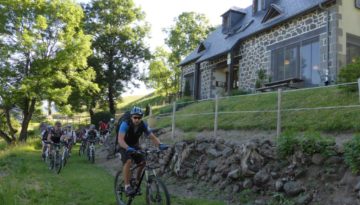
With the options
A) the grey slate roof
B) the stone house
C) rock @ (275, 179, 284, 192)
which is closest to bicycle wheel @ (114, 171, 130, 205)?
rock @ (275, 179, 284, 192)

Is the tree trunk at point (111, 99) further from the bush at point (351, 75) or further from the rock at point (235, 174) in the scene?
the rock at point (235, 174)

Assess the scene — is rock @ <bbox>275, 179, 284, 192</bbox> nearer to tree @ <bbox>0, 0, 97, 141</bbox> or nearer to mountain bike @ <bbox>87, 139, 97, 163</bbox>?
mountain bike @ <bbox>87, 139, 97, 163</bbox>

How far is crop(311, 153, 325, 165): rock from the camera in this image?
22.7 feet

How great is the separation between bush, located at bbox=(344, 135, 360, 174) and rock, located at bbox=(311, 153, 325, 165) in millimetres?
537

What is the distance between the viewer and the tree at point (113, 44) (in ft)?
126

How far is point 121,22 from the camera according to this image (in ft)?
132

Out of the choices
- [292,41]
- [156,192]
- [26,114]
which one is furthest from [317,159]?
[26,114]

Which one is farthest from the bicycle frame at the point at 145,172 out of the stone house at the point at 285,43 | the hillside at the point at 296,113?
the stone house at the point at 285,43

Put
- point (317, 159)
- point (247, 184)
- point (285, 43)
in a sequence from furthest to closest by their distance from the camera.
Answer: point (285, 43), point (247, 184), point (317, 159)

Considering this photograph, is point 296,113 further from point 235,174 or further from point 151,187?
point 151,187

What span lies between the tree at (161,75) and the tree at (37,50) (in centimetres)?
1839

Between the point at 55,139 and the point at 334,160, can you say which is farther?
the point at 55,139

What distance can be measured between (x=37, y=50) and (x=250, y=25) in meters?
14.2

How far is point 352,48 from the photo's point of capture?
1630 cm
